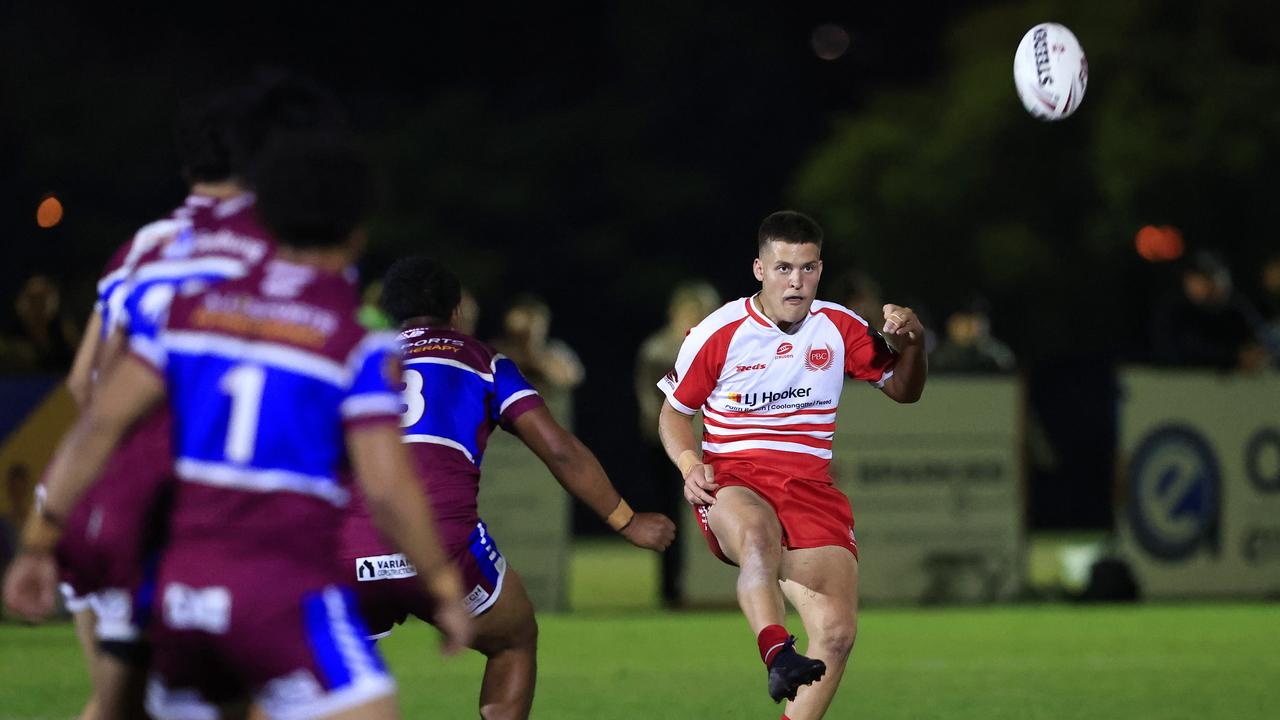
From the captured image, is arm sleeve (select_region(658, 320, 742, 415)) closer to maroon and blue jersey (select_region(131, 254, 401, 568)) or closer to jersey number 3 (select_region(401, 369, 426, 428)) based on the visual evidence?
jersey number 3 (select_region(401, 369, 426, 428))

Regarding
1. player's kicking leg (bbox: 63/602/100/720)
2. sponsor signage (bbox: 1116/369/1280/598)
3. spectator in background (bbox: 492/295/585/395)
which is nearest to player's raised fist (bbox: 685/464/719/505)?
player's kicking leg (bbox: 63/602/100/720)

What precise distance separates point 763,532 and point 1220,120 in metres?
29.2

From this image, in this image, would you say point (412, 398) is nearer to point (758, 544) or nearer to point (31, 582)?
point (758, 544)

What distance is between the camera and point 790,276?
8.27m

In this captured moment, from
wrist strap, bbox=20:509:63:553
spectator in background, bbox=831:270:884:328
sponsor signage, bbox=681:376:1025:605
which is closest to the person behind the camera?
wrist strap, bbox=20:509:63:553

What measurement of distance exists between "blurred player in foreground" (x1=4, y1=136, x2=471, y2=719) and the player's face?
3.74 metres

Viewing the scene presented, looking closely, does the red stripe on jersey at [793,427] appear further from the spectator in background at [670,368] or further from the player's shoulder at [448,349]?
the spectator in background at [670,368]

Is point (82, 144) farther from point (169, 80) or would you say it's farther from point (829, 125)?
point (829, 125)

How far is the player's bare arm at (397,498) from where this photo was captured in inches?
181

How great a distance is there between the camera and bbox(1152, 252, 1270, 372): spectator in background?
55.8 feet

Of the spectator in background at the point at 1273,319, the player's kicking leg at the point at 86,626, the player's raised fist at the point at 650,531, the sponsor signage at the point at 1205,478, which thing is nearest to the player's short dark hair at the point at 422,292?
the player's raised fist at the point at 650,531

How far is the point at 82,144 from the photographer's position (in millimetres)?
42312

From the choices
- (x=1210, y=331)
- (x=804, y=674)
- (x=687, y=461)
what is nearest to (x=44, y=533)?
(x=804, y=674)

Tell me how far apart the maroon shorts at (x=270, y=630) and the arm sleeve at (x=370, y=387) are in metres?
0.35
